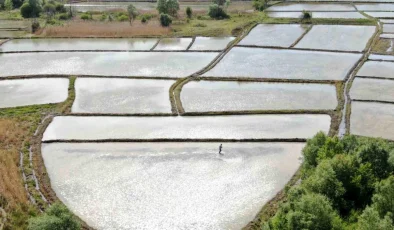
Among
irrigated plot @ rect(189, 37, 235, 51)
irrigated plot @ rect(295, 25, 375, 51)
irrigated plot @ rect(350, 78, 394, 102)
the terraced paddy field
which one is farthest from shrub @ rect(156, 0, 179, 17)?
irrigated plot @ rect(350, 78, 394, 102)

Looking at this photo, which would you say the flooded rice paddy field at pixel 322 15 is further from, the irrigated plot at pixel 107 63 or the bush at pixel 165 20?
the irrigated plot at pixel 107 63

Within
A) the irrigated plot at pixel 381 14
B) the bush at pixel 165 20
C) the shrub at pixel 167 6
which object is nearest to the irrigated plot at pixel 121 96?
the bush at pixel 165 20

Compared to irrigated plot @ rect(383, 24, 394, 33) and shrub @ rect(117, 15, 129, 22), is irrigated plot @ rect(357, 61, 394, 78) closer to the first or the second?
irrigated plot @ rect(383, 24, 394, 33)

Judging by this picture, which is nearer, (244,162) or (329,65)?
(244,162)

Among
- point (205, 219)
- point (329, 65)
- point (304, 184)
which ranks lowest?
point (205, 219)

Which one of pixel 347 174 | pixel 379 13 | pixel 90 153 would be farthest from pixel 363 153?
pixel 379 13

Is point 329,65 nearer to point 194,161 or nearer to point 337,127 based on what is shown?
point 337,127

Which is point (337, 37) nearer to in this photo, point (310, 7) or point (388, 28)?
point (388, 28)

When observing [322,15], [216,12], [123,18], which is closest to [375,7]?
[322,15]
